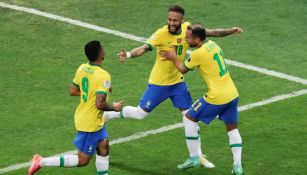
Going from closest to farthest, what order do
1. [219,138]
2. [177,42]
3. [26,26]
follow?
[177,42], [219,138], [26,26]

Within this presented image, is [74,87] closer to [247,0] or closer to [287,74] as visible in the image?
[287,74]

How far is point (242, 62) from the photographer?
62.8ft

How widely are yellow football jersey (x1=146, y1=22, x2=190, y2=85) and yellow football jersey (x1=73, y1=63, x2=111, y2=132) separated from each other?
6.05 ft

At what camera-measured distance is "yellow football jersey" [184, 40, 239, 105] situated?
45.0ft

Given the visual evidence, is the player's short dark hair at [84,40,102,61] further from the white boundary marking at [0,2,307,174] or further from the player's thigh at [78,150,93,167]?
the white boundary marking at [0,2,307,174]

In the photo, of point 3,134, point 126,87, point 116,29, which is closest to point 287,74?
point 126,87

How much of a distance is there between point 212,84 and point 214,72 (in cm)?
17

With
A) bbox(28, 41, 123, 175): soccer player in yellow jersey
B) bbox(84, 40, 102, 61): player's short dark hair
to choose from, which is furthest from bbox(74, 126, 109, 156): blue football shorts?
bbox(84, 40, 102, 61): player's short dark hair

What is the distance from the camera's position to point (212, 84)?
13.8 metres

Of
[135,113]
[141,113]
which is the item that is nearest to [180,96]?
[141,113]

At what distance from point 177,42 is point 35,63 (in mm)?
5278

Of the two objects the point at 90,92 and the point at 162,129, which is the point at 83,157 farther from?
the point at 162,129

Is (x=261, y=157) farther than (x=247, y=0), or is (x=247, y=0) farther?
(x=247, y=0)

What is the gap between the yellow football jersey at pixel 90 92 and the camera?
12.9 m
